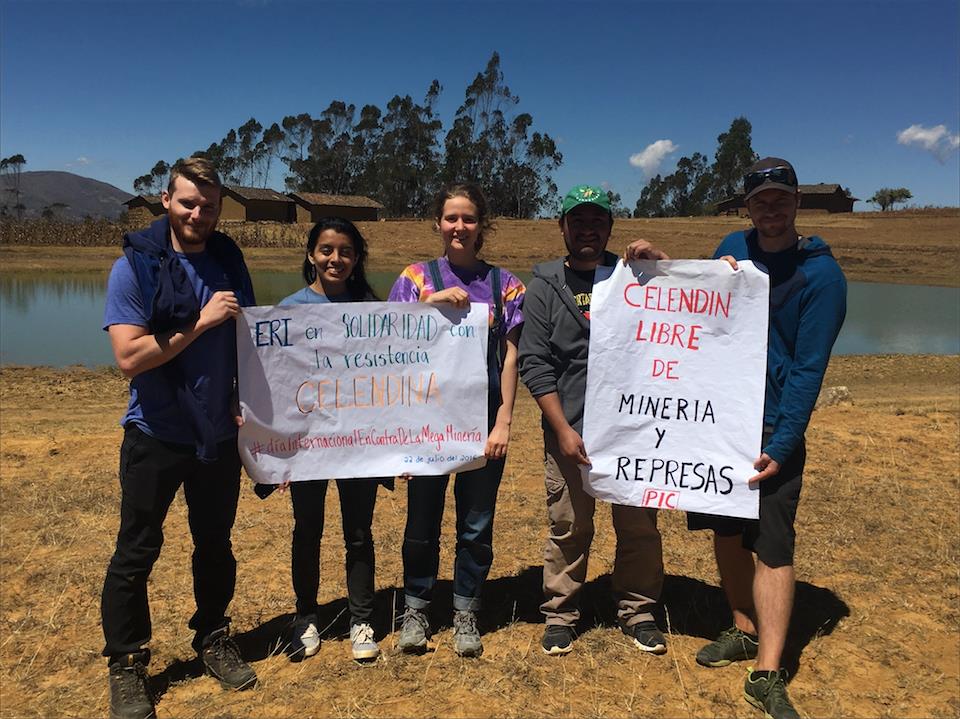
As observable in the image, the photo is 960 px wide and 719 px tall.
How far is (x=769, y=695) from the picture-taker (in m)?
3.26

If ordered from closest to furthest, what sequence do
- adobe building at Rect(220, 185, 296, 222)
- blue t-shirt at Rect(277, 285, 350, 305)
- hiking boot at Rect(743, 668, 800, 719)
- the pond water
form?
hiking boot at Rect(743, 668, 800, 719), blue t-shirt at Rect(277, 285, 350, 305), the pond water, adobe building at Rect(220, 185, 296, 222)

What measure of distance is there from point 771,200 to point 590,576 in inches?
107

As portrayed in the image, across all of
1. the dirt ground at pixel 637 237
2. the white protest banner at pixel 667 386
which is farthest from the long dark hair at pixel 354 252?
the dirt ground at pixel 637 237

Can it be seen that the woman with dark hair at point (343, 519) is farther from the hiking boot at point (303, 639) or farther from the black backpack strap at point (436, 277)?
the black backpack strap at point (436, 277)

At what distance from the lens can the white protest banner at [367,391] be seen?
3.54 meters

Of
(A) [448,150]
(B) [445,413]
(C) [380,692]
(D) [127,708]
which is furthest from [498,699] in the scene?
(A) [448,150]

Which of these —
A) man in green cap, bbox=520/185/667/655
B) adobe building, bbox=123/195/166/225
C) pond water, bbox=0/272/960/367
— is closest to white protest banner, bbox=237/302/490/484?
man in green cap, bbox=520/185/667/655

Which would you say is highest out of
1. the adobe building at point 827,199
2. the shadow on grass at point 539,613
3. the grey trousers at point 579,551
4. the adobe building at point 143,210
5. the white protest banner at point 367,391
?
the adobe building at point 827,199

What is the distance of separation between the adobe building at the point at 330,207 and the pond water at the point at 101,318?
28793 millimetres

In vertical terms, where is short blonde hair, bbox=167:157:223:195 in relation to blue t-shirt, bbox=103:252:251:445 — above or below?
above

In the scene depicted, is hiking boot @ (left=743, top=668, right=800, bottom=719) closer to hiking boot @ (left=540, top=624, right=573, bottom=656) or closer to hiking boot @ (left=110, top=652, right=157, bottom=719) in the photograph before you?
hiking boot @ (left=540, top=624, right=573, bottom=656)

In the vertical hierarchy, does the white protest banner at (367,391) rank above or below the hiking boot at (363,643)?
above

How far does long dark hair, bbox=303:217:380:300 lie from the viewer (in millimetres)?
3484

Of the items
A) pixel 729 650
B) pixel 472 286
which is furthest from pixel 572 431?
pixel 729 650
